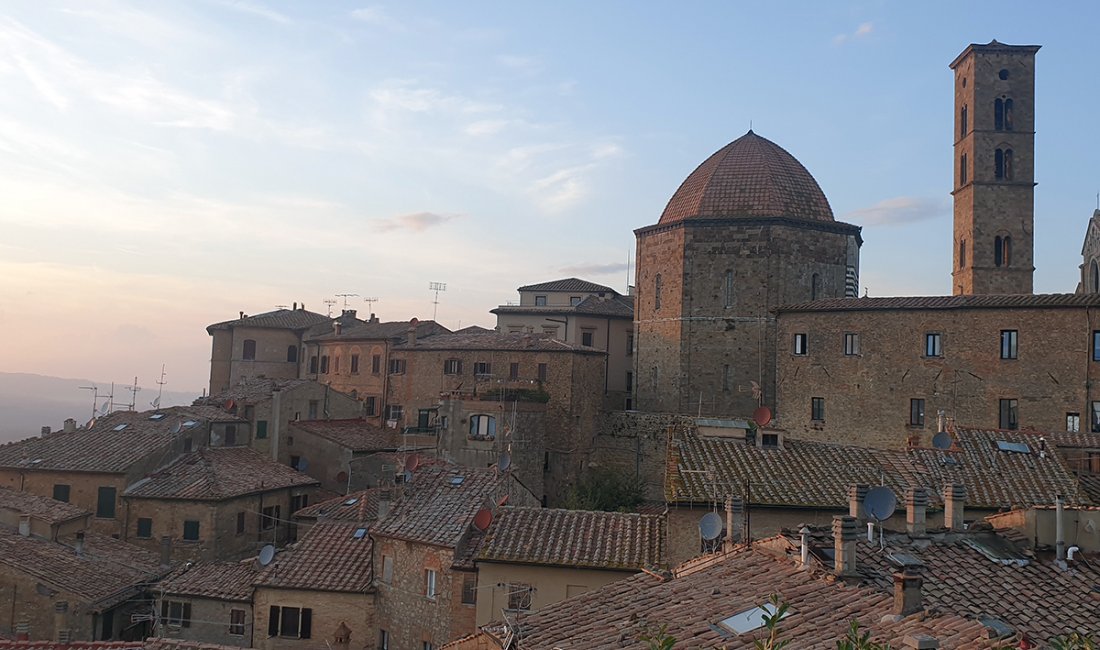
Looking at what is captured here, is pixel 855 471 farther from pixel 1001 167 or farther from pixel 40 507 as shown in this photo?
pixel 1001 167

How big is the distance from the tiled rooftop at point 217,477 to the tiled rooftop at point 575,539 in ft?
46.4

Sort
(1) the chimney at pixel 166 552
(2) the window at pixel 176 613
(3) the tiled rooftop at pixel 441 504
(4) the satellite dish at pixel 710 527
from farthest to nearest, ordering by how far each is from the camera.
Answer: (1) the chimney at pixel 166 552 < (2) the window at pixel 176 613 < (3) the tiled rooftop at pixel 441 504 < (4) the satellite dish at pixel 710 527

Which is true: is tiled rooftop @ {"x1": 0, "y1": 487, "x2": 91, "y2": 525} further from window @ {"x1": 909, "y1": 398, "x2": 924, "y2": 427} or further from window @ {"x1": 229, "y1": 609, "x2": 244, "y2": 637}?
window @ {"x1": 909, "y1": 398, "x2": 924, "y2": 427}

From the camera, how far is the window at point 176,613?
83.1 feet

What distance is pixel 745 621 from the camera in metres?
12.0

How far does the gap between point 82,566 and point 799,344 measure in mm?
25623

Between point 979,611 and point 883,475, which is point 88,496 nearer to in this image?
point 883,475

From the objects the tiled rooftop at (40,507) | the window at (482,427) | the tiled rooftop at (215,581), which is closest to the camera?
the tiled rooftop at (215,581)

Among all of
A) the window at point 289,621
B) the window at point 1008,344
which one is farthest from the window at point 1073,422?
the window at point 289,621

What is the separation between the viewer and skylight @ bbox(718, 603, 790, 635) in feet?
38.5

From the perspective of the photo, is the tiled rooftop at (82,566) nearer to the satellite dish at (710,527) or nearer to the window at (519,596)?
the window at (519,596)

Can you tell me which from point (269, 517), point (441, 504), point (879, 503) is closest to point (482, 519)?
point (441, 504)

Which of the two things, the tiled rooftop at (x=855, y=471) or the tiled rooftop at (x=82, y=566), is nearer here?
the tiled rooftop at (x=855, y=471)

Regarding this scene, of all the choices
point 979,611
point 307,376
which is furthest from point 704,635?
point 307,376
